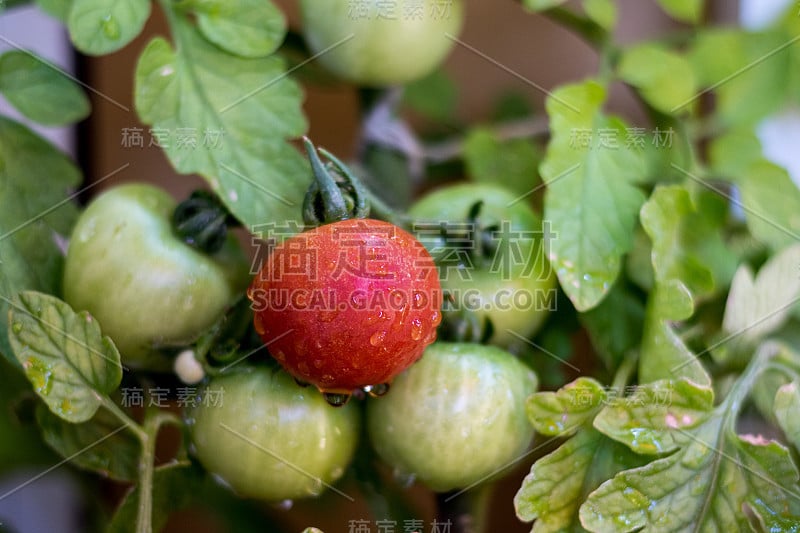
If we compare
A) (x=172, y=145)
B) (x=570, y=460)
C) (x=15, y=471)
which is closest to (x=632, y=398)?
(x=570, y=460)

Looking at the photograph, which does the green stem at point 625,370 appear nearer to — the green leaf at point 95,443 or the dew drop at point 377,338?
the dew drop at point 377,338

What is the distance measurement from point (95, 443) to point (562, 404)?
258 mm

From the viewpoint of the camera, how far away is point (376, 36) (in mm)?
497

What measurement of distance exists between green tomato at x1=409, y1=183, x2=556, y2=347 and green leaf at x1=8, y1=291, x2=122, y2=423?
0.58ft

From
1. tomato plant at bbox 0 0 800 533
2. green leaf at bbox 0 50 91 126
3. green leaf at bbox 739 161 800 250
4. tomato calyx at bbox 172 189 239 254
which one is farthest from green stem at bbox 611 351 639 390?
green leaf at bbox 0 50 91 126

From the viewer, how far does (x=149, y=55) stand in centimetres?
41

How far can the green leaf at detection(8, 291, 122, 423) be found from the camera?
0.37 metres

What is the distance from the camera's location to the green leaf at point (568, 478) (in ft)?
1.24

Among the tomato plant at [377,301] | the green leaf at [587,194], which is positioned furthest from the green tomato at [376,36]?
the green leaf at [587,194]

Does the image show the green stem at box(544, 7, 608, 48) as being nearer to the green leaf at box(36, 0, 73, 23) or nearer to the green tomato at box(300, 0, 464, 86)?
the green tomato at box(300, 0, 464, 86)

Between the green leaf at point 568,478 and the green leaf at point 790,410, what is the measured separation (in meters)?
0.08

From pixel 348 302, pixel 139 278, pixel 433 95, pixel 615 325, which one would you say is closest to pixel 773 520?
pixel 615 325

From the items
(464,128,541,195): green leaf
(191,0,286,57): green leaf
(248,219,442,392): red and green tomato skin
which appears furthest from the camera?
(464,128,541,195): green leaf

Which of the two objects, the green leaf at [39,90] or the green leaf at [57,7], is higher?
the green leaf at [57,7]
